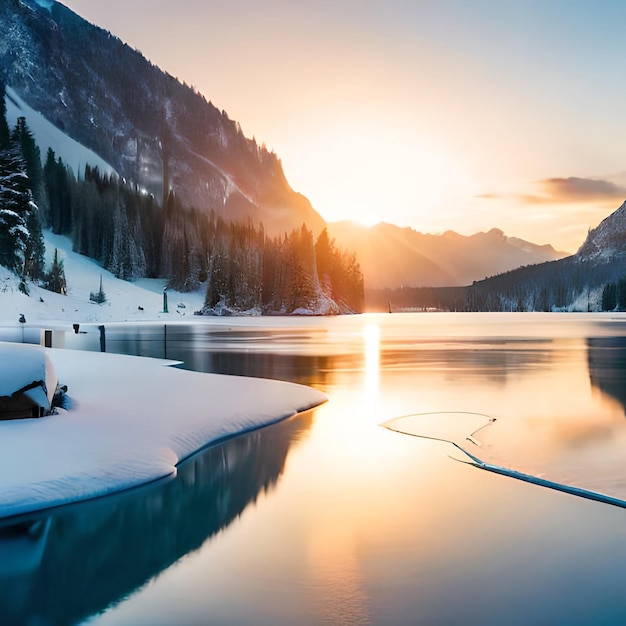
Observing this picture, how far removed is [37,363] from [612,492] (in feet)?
31.7

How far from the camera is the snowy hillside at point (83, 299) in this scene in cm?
7350

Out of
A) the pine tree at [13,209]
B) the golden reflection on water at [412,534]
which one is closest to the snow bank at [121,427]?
the golden reflection on water at [412,534]

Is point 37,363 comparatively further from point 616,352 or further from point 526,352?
point 616,352

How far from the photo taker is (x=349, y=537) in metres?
7.29

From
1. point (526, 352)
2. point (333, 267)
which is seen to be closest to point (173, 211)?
point (333, 267)

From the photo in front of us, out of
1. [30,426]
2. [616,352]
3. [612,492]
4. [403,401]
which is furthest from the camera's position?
[616,352]

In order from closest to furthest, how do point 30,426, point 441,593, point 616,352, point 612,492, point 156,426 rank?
point 441,593 < point 612,492 < point 30,426 < point 156,426 < point 616,352

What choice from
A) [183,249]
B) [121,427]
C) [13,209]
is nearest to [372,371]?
[121,427]

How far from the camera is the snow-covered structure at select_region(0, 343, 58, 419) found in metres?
11.1

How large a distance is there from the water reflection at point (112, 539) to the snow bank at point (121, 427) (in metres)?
0.35

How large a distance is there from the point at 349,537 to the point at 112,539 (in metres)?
2.78

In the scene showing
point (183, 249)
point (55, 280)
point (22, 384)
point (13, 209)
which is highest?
point (183, 249)

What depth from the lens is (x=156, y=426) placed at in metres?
12.2

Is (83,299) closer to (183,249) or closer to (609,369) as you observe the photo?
(183,249)
